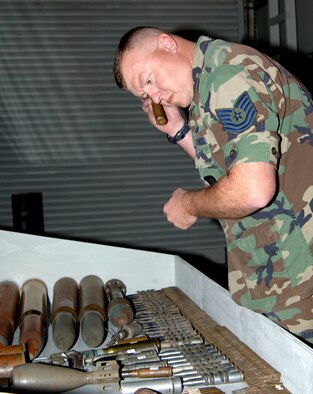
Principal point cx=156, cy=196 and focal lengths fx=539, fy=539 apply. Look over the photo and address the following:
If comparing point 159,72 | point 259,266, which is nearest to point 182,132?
point 159,72

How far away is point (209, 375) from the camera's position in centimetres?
167

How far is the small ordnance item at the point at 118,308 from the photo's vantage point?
236 cm

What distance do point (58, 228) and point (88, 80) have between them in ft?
4.59

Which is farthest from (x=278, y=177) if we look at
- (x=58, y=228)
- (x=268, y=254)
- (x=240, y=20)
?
(x=240, y=20)

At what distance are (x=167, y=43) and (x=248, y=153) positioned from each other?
1.85ft

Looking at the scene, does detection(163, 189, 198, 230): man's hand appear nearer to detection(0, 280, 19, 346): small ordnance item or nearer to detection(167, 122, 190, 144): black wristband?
detection(167, 122, 190, 144): black wristband

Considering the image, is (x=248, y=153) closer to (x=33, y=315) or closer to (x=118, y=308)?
(x=118, y=308)

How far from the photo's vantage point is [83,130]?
16.3 ft

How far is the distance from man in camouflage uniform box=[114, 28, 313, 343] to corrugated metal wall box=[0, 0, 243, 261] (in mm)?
3091

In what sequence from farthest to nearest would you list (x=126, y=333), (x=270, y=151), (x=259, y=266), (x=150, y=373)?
(x=126, y=333) < (x=259, y=266) < (x=150, y=373) < (x=270, y=151)

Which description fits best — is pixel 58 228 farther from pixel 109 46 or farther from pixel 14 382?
pixel 14 382

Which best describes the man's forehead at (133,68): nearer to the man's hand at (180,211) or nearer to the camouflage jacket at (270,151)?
the camouflage jacket at (270,151)

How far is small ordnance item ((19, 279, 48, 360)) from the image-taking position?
6.93ft

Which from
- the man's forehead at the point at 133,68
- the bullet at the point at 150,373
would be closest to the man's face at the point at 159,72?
the man's forehead at the point at 133,68
